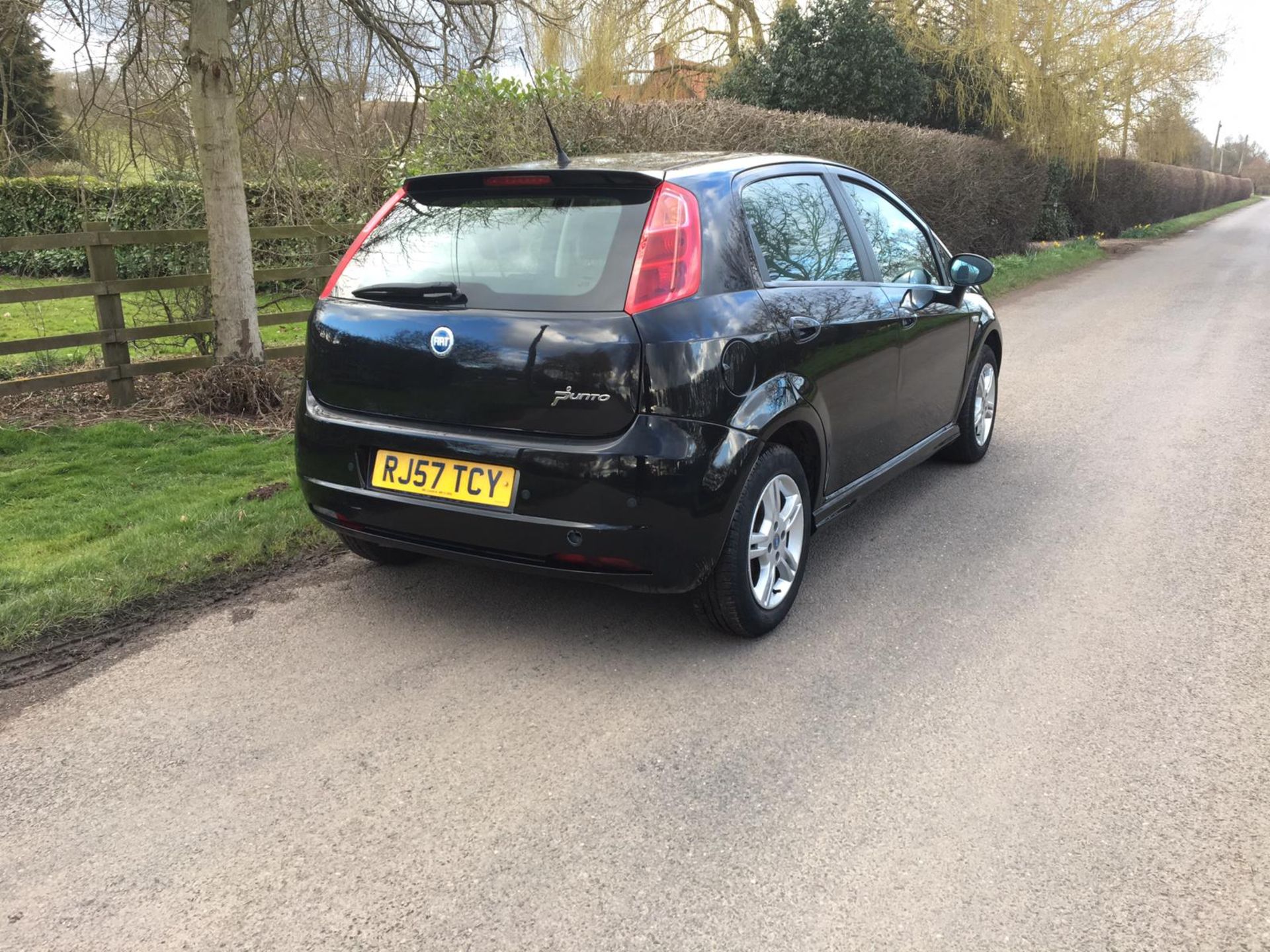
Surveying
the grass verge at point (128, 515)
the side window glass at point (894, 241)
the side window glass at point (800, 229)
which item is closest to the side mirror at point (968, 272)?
the side window glass at point (894, 241)

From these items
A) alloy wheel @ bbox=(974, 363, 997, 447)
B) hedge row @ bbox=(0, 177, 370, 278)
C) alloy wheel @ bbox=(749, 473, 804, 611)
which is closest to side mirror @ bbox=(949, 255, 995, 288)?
alloy wheel @ bbox=(974, 363, 997, 447)

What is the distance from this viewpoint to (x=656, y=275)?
324 centimetres

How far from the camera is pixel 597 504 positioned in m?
3.17

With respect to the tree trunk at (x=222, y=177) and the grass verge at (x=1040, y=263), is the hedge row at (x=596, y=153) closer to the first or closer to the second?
the grass verge at (x=1040, y=263)

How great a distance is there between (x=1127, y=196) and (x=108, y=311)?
31.3 m

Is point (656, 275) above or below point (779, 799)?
above

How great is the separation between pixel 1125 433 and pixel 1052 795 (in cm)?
461

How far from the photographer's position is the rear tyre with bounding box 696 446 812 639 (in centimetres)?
345

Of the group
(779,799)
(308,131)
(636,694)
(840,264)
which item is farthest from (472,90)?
(779,799)

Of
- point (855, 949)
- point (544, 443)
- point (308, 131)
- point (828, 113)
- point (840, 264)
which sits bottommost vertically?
point (855, 949)

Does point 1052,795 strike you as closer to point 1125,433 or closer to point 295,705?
point 295,705

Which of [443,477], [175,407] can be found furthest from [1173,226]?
[443,477]

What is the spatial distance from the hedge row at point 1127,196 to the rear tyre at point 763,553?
24.0 meters

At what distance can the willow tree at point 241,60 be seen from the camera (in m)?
6.72
